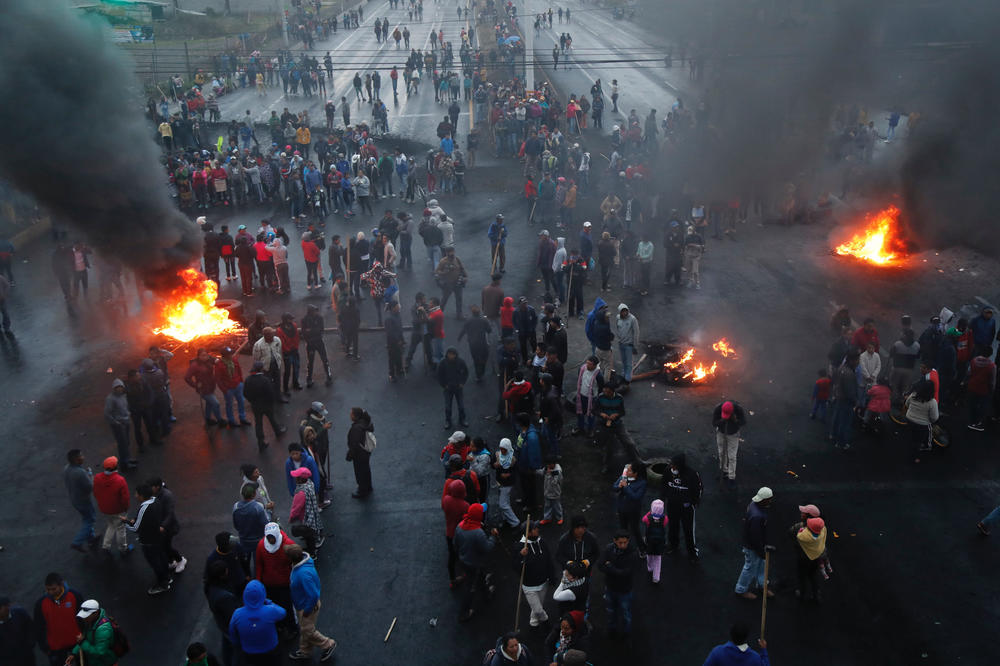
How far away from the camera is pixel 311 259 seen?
56.7ft

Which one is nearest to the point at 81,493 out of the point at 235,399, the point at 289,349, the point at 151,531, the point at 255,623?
the point at 151,531

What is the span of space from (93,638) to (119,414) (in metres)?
4.68

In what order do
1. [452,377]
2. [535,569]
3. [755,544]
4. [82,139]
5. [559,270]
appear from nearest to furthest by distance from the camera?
[535,569] < [755,544] < [452,377] < [82,139] < [559,270]

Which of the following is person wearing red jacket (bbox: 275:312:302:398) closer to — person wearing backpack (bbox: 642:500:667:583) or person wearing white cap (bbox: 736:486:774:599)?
person wearing backpack (bbox: 642:500:667:583)

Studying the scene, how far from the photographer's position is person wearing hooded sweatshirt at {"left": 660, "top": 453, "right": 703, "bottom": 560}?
8.64 meters

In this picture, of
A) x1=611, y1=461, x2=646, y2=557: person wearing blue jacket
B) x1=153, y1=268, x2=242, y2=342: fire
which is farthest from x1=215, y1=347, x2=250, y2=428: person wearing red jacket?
x1=611, y1=461, x2=646, y2=557: person wearing blue jacket

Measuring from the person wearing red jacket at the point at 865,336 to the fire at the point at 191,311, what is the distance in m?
10.9

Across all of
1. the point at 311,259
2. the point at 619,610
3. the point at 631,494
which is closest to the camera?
the point at 619,610

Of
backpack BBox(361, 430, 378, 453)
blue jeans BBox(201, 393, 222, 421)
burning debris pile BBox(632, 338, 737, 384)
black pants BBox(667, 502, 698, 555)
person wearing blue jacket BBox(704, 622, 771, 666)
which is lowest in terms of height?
burning debris pile BBox(632, 338, 737, 384)

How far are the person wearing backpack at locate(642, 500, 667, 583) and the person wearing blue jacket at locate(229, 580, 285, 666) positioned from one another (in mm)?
3741

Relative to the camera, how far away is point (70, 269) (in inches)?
671

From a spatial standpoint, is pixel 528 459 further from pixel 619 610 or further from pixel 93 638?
pixel 93 638

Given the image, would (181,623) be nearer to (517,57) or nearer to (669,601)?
(669,601)

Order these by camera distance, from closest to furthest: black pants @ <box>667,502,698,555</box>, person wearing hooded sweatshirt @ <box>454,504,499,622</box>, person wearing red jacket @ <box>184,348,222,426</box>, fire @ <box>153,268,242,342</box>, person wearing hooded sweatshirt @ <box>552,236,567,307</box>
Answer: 1. person wearing hooded sweatshirt @ <box>454,504,499,622</box>
2. black pants @ <box>667,502,698,555</box>
3. person wearing red jacket @ <box>184,348,222,426</box>
4. fire @ <box>153,268,242,342</box>
5. person wearing hooded sweatshirt @ <box>552,236,567,307</box>
